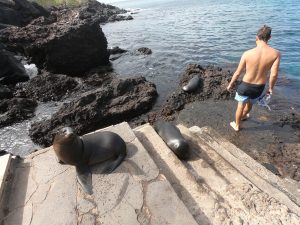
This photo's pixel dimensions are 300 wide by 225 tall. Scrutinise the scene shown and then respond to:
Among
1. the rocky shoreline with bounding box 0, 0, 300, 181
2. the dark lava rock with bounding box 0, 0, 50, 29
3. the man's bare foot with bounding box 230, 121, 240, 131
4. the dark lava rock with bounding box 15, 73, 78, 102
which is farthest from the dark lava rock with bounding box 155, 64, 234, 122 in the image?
the dark lava rock with bounding box 0, 0, 50, 29

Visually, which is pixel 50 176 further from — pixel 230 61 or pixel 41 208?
pixel 230 61

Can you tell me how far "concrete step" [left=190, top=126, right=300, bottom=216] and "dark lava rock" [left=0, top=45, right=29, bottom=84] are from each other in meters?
11.1

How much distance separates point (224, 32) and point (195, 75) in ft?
42.2

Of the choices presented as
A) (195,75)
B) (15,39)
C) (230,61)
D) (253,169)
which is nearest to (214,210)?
(253,169)

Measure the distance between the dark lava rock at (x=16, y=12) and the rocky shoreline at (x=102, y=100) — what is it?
13.8 m

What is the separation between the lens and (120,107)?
31.1 feet

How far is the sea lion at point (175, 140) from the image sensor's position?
490 cm

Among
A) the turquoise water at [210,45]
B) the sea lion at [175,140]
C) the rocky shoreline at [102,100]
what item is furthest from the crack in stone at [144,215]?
the turquoise water at [210,45]

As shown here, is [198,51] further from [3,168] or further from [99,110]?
[3,168]

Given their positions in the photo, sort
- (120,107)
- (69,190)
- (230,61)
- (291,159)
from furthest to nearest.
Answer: (230,61), (120,107), (291,159), (69,190)

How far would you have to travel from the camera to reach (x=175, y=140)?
16.8 ft

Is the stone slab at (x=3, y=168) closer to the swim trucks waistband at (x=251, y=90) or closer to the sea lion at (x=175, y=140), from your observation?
the sea lion at (x=175, y=140)

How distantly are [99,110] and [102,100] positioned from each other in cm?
60

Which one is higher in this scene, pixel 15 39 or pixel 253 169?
pixel 253 169
